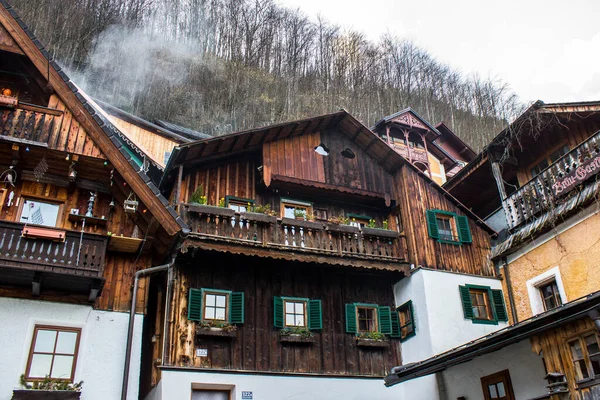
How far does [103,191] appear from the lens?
1420 centimetres

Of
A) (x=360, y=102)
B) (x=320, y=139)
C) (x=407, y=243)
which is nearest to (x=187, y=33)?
(x=360, y=102)

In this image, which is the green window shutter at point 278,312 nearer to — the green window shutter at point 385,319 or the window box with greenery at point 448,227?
the green window shutter at point 385,319

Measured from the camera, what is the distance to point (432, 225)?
18266 mm

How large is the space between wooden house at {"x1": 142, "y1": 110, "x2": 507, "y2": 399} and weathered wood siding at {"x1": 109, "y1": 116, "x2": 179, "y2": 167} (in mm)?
9692

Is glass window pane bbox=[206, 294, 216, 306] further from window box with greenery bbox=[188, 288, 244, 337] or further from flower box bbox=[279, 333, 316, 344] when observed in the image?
flower box bbox=[279, 333, 316, 344]

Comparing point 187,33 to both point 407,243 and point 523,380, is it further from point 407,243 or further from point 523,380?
point 523,380

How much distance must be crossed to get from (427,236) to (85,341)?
10.5 m

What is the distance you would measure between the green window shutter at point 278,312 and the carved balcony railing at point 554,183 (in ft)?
24.5

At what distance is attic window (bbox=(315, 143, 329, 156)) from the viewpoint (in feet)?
62.3

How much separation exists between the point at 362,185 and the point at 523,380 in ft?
26.5

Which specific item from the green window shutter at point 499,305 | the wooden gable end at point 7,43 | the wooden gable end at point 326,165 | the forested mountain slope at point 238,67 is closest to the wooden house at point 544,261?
the green window shutter at point 499,305

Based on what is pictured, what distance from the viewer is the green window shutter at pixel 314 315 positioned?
15875 mm

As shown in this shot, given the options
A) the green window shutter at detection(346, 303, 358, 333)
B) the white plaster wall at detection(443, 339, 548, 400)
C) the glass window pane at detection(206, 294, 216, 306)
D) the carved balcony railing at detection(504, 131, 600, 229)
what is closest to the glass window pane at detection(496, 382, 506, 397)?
the white plaster wall at detection(443, 339, 548, 400)

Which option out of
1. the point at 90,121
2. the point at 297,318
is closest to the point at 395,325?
the point at 297,318
